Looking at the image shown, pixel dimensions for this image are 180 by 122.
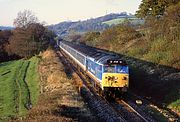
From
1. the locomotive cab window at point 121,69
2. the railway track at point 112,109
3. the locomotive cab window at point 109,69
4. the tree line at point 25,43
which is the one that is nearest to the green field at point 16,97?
the railway track at point 112,109

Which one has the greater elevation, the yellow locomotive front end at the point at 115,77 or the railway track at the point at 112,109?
the yellow locomotive front end at the point at 115,77

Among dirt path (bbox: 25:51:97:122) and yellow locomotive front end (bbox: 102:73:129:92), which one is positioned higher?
yellow locomotive front end (bbox: 102:73:129:92)

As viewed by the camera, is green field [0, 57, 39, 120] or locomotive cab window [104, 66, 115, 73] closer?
locomotive cab window [104, 66, 115, 73]

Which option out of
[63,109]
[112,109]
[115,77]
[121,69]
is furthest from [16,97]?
[63,109]

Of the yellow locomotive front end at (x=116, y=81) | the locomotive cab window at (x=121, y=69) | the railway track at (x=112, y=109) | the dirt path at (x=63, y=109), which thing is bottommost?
the railway track at (x=112, y=109)

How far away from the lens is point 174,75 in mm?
31047

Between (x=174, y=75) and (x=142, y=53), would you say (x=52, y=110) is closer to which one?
(x=174, y=75)

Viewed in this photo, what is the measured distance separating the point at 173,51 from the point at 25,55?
6465 centimetres

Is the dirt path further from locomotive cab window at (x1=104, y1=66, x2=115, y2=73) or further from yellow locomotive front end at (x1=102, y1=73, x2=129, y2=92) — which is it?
locomotive cab window at (x1=104, y1=66, x2=115, y2=73)

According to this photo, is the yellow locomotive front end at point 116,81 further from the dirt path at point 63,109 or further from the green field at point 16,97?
the green field at point 16,97

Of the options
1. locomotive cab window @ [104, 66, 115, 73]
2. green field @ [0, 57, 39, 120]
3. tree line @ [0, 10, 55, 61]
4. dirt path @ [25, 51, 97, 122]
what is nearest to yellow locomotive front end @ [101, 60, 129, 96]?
locomotive cab window @ [104, 66, 115, 73]

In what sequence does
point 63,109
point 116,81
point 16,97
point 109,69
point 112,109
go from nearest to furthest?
1. point 63,109
2. point 112,109
3. point 116,81
4. point 109,69
5. point 16,97

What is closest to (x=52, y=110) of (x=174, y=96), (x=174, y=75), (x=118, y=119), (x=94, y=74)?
(x=118, y=119)

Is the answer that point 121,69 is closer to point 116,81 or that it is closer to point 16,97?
point 116,81
